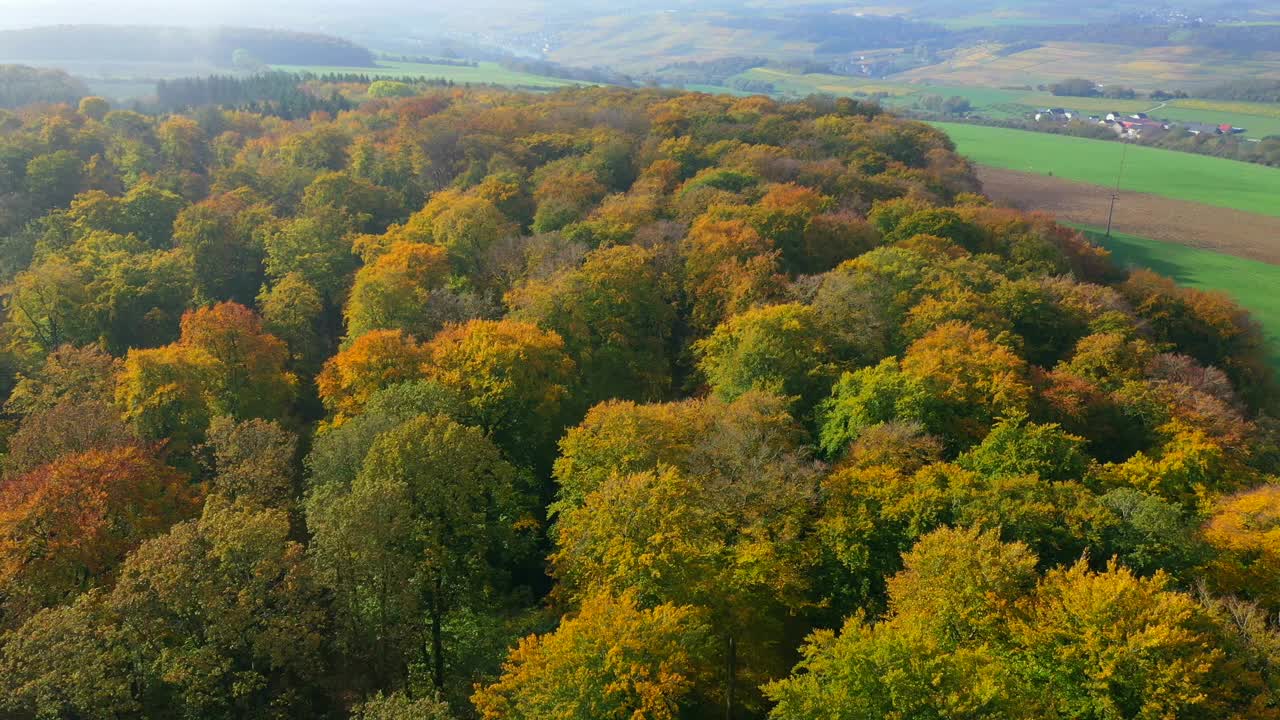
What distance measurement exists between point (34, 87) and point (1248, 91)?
212m

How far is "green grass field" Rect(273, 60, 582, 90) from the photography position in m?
141

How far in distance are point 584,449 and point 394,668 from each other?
999cm

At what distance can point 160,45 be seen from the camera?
125562 mm

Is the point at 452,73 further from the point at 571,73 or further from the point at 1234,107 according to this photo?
the point at 1234,107

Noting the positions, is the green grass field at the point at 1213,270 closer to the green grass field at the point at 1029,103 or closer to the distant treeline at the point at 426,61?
the green grass field at the point at 1029,103

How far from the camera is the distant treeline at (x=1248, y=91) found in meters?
157

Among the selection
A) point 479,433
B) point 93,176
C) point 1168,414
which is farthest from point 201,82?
point 1168,414

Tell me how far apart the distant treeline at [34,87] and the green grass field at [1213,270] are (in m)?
115

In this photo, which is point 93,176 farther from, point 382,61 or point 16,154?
point 382,61

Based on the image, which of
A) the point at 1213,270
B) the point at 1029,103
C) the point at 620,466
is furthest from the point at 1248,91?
the point at 620,466

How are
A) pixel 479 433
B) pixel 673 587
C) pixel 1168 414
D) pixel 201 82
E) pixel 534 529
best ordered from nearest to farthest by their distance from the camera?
pixel 673 587 → pixel 479 433 → pixel 534 529 → pixel 1168 414 → pixel 201 82

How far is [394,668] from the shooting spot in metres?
25.1

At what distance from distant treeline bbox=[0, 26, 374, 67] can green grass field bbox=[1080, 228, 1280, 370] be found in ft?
448

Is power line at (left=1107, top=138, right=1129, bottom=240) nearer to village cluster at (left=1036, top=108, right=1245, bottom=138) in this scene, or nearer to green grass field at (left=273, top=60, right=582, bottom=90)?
village cluster at (left=1036, top=108, right=1245, bottom=138)
